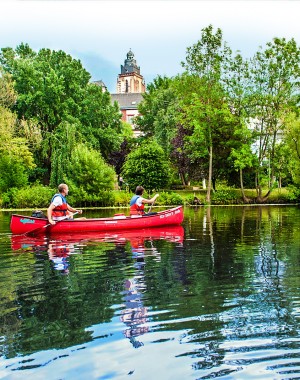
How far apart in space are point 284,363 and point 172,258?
6.37 meters

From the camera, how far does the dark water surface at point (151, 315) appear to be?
14.2 ft

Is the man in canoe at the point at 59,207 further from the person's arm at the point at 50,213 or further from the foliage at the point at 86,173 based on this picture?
the foliage at the point at 86,173

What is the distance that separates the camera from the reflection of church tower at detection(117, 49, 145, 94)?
136500 mm

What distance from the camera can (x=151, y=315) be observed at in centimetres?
585

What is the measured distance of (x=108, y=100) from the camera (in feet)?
161

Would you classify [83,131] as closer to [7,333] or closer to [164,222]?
[164,222]

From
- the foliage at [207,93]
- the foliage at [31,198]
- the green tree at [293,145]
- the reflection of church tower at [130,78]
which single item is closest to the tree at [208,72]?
the foliage at [207,93]

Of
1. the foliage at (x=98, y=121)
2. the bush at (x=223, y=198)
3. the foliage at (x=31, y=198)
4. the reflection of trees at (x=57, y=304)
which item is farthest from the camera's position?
the foliage at (x=98, y=121)

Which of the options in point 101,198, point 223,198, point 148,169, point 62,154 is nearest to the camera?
point 62,154

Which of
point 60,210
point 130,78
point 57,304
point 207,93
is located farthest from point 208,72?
point 130,78

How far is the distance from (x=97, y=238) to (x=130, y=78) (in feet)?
415

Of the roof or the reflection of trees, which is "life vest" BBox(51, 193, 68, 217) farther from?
the roof

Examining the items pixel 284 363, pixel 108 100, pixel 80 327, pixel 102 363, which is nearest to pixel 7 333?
pixel 80 327

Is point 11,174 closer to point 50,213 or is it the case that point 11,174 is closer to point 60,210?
point 60,210
